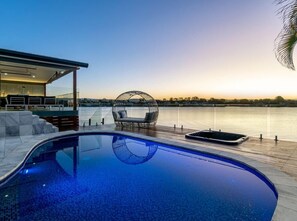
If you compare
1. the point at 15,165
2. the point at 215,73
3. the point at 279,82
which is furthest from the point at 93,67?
the point at 279,82

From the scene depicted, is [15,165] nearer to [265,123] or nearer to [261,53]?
[265,123]

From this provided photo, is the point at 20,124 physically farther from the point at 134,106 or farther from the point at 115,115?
the point at 134,106

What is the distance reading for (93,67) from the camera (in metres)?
15.2

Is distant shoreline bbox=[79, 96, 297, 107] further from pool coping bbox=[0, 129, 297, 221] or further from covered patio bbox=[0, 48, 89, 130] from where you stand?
pool coping bbox=[0, 129, 297, 221]

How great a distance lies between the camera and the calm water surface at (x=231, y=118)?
8852 millimetres

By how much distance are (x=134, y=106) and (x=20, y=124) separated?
684 cm

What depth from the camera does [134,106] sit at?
42.7 ft

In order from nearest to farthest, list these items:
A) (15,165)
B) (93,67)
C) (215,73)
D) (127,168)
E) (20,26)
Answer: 1. (15,165)
2. (127,168)
3. (20,26)
4. (215,73)
5. (93,67)

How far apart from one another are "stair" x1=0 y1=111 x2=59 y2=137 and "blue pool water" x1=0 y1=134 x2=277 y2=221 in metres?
2.51

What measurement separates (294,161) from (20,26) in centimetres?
1395

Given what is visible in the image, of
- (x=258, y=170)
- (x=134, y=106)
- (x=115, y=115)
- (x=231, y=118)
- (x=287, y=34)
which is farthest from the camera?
(x=134, y=106)

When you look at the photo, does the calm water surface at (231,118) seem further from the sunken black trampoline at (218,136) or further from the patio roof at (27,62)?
the patio roof at (27,62)

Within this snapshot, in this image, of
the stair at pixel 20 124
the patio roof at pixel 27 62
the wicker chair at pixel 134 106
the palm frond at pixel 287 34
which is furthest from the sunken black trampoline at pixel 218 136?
the patio roof at pixel 27 62

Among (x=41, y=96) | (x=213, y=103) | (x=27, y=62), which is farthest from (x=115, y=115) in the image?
(x=213, y=103)
